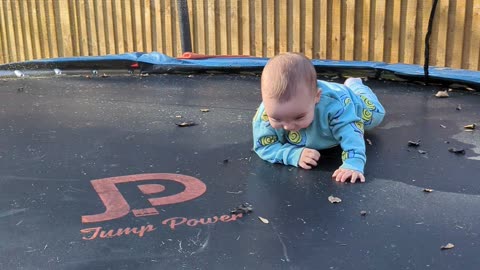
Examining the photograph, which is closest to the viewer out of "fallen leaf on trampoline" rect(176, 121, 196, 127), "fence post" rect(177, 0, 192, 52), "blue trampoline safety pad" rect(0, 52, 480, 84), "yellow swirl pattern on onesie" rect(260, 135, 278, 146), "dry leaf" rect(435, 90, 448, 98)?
"yellow swirl pattern on onesie" rect(260, 135, 278, 146)

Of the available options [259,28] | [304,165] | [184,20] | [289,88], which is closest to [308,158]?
[304,165]

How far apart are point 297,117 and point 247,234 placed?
42 cm

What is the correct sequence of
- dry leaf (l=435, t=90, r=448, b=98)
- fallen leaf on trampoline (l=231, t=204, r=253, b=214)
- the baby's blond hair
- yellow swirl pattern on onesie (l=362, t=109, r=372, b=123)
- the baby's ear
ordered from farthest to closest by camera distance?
dry leaf (l=435, t=90, r=448, b=98) < yellow swirl pattern on onesie (l=362, t=109, r=372, b=123) < the baby's ear < the baby's blond hair < fallen leaf on trampoline (l=231, t=204, r=253, b=214)

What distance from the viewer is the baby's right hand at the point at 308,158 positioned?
1565 mm

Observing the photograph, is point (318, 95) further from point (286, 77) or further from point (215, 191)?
point (215, 191)

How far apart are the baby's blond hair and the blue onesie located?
0.56 ft

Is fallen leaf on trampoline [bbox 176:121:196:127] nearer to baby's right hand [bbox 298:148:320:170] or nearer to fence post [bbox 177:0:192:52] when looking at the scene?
baby's right hand [bbox 298:148:320:170]

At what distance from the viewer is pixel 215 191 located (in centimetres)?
142

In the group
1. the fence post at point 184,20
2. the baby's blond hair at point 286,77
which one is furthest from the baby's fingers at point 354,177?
the fence post at point 184,20

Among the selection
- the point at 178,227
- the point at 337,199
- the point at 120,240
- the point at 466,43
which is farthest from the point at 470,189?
the point at 466,43

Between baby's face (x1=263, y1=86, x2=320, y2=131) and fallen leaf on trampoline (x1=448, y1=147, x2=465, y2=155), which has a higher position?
baby's face (x1=263, y1=86, x2=320, y2=131)

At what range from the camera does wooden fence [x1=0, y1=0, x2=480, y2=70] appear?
412 centimetres

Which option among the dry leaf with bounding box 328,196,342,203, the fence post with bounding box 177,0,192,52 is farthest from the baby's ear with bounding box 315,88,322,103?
the fence post with bounding box 177,0,192,52

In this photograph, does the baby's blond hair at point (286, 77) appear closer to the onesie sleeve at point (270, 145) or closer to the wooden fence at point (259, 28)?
the onesie sleeve at point (270, 145)
